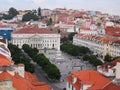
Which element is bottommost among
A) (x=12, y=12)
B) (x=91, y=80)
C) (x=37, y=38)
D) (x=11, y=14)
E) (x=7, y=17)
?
(x=7, y=17)

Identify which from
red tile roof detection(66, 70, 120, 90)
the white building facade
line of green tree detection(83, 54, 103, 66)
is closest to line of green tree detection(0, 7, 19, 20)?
the white building facade

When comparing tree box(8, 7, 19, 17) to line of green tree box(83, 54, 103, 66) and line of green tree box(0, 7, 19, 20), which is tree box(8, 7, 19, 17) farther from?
line of green tree box(83, 54, 103, 66)

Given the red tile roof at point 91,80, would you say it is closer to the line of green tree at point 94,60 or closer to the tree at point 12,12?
the line of green tree at point 94,60

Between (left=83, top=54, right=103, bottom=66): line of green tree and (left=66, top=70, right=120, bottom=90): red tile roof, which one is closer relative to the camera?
(left=66, top=70, right=120, bottom=90): red tile roof

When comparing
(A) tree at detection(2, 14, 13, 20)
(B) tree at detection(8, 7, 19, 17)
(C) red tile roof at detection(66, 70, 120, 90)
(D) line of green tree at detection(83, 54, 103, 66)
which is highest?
(C) red tile roof at detection(66, 70, 120, 90)

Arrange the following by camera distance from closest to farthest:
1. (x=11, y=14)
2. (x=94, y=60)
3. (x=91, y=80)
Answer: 1. (x=91, y=80)
2. (x=94, y=60)
3. (x=11, y=14)

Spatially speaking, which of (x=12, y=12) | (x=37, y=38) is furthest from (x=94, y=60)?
(x=12, y=12)

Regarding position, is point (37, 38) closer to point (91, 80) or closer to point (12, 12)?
point (91, 80)

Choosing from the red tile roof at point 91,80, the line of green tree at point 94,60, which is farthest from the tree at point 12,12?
the red tile roof at point 91,80

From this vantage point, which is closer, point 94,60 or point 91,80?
point 91,80
